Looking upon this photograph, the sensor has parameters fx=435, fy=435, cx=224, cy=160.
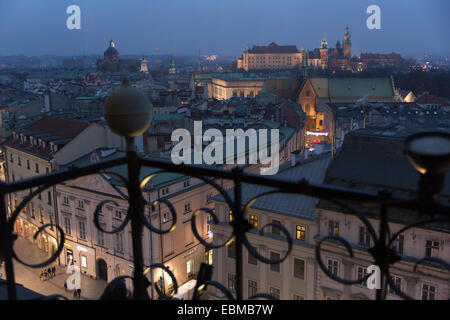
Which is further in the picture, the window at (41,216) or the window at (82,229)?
the window at (41,216)

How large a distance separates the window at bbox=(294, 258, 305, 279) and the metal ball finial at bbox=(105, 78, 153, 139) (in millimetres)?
15714

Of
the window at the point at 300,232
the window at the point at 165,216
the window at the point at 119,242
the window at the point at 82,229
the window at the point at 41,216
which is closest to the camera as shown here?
the window at the point at 300,232

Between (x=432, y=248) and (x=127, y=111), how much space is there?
14778mm

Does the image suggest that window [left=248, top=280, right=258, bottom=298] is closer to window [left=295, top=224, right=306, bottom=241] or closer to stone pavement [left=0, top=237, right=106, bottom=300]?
window [left=295, top=224, right=306, bottom=241]

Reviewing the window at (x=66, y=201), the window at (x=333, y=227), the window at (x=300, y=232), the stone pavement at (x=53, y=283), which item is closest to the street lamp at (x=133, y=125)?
the window at (x=333, y=227)

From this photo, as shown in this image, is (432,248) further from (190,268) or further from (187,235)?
(190,268)

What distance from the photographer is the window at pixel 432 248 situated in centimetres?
1527

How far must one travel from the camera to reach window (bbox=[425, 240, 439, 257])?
15.3m

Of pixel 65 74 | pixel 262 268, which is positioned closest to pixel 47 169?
pixel 262 268

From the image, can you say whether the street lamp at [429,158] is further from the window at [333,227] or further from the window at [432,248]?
the window at [333,227]

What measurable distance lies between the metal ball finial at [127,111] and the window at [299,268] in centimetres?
1571
